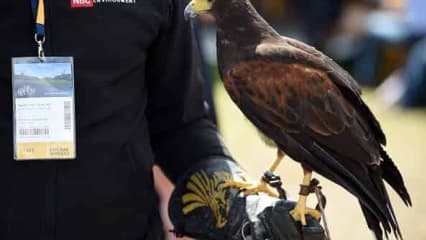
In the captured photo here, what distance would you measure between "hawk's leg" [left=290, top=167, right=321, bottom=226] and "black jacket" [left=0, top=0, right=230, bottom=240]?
1.32 ft

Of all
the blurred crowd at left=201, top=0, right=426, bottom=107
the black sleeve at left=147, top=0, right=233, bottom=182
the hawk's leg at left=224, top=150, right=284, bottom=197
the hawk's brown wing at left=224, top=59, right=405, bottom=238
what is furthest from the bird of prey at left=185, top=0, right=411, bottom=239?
the blurred crowd at left=201, top=0, right=426, bottom=107

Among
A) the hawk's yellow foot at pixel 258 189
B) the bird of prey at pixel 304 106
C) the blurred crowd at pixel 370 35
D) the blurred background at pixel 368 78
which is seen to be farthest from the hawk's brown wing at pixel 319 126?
the blurred crowd at pixel 370 35

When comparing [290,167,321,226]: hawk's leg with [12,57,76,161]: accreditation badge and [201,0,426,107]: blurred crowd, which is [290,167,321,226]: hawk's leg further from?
[201,0,426,107]: blurred crowd

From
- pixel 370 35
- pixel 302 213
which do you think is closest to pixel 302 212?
pixel 302 213

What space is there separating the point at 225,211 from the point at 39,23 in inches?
25.5

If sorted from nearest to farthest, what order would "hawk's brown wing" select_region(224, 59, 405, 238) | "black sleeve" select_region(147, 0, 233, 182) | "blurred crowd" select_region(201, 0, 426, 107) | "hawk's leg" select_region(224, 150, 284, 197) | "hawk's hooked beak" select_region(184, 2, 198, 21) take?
"hawk's brown wing" select_region(224, 59, 405, 238), "hawk's hooked beak" select_region(184, 2, 198, 21), "hawk's leg" select_region(224, 150, 284, 197), "black sleeve" select_region(147, 0, 233, 182), "blurred crowd" select_region(201, 0, 426, 107)

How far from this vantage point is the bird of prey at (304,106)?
6.87 ft

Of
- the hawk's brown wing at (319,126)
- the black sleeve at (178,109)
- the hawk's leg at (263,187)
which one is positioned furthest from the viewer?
the black sleeve at (178,109)

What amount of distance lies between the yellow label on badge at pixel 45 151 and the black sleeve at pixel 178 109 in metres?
0.39

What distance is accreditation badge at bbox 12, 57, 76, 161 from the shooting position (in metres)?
2.17

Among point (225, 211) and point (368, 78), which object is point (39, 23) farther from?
point (368, 78)

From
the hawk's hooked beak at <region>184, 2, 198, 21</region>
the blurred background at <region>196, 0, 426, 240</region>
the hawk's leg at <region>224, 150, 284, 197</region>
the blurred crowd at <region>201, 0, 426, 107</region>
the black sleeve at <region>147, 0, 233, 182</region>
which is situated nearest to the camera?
the hawk's hooked beak at <region>184, 2, 198, 21</region>

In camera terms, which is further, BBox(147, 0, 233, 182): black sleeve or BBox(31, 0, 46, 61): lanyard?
BBox(147, 0, 233, 182): black sleeve

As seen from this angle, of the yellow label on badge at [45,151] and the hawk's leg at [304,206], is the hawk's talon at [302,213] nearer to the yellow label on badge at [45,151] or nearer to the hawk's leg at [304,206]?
the hawk's leg at [304,206]
